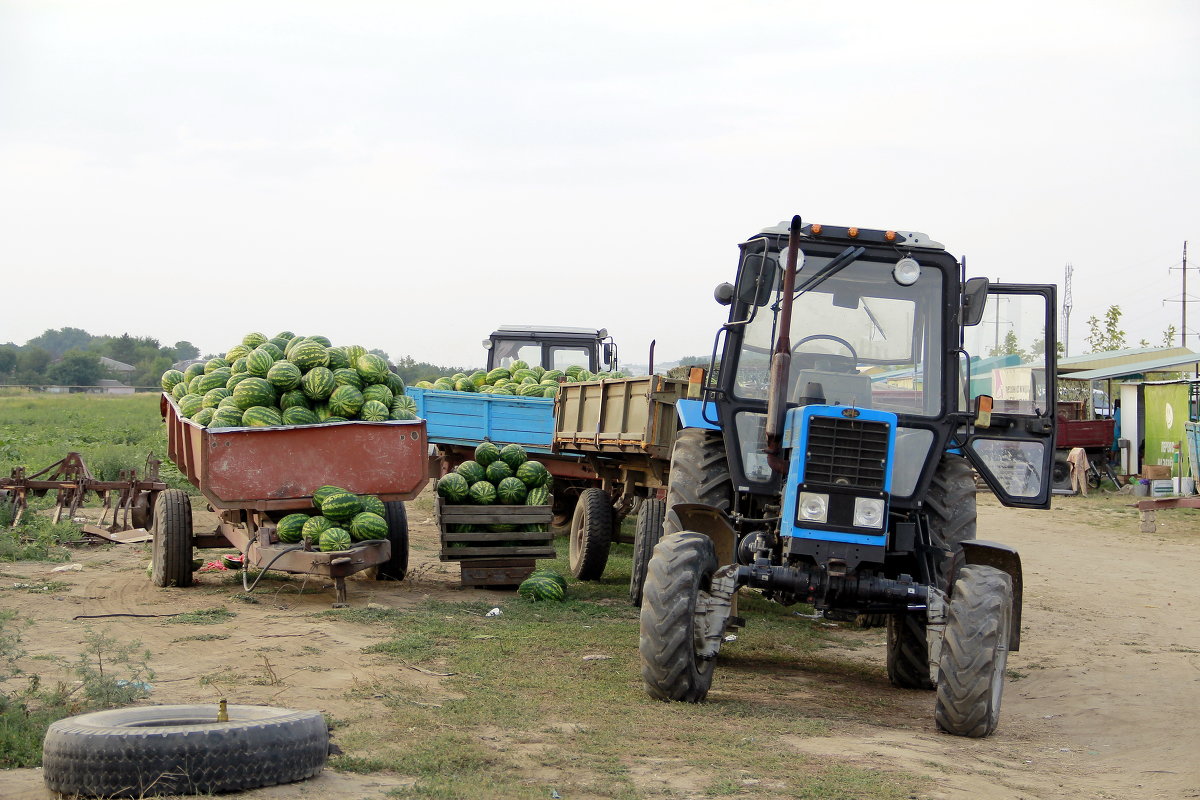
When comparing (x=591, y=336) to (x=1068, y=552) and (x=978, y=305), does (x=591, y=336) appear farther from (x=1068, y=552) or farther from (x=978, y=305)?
(x=978, y=305)

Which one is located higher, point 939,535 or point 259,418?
point 259,418

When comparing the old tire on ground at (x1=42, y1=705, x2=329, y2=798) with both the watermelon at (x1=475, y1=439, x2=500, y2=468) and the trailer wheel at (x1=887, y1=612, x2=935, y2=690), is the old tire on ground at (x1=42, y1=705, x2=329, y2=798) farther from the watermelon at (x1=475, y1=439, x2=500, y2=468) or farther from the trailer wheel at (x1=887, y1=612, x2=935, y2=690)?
the watermelon at (x1=475, y1=439, x2=500, y2=468)

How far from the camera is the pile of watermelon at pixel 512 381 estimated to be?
1545 centimetres

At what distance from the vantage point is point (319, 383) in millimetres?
10281

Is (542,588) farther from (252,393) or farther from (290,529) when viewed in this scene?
(252,393)

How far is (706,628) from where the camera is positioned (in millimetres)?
6562

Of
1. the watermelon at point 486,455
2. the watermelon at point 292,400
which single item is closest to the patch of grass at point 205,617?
the watermelon at point 292,400

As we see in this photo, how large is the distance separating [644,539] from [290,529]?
10.0ft

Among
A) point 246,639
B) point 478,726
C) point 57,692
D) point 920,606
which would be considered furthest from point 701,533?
point 57,692

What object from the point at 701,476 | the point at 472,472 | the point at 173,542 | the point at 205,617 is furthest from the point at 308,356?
the point at 701,476

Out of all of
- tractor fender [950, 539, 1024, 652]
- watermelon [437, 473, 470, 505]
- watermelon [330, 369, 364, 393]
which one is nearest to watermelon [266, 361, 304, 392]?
watermelon [330, 369, 364, 393]

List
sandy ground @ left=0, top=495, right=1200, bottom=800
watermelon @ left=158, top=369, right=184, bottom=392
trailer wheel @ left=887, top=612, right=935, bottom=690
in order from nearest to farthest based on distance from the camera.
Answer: sandy ground @ left=0, top=495, right=1200, bottom=800 → trailer wheel @ left=887, top=612, right=935, bottom=690 → watermelon @ left=158, top=369, right=184, bottom=392

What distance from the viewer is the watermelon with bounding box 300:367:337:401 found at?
10289 millimetres

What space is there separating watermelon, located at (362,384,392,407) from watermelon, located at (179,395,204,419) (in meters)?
1.48
